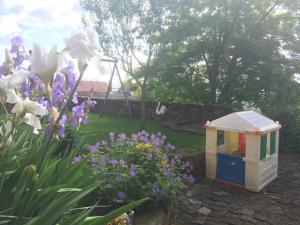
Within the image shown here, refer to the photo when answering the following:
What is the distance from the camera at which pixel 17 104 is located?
1303mm

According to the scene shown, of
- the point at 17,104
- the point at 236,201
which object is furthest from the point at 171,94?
the point at 17,104

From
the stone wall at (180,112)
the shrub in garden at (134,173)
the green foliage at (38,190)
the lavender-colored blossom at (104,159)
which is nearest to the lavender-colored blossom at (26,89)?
the green foliage at (38,190)

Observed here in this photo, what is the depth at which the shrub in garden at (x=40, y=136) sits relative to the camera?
1.19 metres

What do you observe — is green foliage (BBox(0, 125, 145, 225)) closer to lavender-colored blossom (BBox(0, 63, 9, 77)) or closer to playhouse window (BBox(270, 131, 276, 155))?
lavender-colored blossom (BBox(0, 63, 9, 77))

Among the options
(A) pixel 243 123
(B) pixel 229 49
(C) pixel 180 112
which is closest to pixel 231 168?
(A) pixel 243 123

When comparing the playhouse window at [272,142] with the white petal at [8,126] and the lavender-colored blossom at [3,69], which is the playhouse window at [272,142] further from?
the white petal at [8,126]

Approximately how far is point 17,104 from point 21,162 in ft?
3.20

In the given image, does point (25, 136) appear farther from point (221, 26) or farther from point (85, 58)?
point (221, 26)

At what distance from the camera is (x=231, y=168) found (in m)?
5.29

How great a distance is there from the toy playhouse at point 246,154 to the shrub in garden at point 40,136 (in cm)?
301

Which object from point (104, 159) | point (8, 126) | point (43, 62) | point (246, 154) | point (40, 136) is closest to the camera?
point (43, 62)

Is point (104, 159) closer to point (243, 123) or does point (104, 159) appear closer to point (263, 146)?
point (243, 123)

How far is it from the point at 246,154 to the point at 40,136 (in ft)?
11.5

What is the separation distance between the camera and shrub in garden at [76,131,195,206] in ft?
10.3
